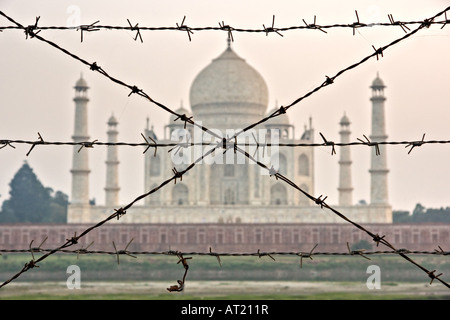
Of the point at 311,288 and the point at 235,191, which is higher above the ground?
the point at 235,191

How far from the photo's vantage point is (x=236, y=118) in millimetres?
45406

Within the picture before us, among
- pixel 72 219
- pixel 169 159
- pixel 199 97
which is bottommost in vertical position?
pixel 72 219

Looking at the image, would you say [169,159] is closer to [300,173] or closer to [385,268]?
[300,173]

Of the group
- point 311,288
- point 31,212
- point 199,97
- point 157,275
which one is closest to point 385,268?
point 311,288

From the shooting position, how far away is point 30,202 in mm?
51500

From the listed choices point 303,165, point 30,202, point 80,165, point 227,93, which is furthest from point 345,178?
point 30,202

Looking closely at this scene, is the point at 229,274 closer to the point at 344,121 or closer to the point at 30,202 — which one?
the point at 344,121

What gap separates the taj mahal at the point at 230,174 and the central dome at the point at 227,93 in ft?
0.16

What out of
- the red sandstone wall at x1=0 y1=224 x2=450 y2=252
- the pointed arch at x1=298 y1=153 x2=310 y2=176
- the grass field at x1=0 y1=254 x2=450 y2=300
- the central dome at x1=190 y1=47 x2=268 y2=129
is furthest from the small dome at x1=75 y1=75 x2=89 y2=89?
the pointed arch at x1=298 y1=153 x2=310 y2=176

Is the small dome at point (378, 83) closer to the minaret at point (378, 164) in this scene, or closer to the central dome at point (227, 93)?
the minaret at point (378, 164)

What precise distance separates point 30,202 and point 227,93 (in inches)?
536

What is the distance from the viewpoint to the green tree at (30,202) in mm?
48625

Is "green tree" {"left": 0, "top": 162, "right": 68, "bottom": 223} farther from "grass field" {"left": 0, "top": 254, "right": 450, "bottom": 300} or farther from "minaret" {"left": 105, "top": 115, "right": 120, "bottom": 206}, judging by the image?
"grass field" {"left": 0, "top": 254, "right": 450, "bottom": 300}

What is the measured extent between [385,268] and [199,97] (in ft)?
53.1
